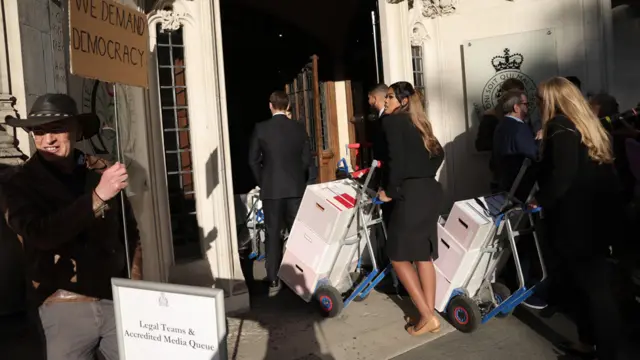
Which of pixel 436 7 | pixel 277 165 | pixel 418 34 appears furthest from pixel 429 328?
pixel 436 7

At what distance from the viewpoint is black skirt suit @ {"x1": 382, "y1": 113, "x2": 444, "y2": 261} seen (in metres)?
4.25

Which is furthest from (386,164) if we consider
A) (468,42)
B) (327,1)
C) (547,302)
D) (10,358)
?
(327,1)

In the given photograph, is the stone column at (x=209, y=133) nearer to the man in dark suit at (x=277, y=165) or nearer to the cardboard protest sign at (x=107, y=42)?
the man in dark suit at (x=277, y=165)

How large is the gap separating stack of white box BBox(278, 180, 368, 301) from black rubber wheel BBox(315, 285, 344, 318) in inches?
2.8

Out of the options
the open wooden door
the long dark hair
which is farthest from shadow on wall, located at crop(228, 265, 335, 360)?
the open wooden door

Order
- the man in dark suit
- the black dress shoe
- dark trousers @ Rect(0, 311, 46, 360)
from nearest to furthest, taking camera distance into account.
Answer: dark trousers @ Rect(0, 311, 46, 360) < the man in dark suit < the black dress shoe

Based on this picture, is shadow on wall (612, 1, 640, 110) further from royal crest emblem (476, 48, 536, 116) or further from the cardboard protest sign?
the cardboard protest sign

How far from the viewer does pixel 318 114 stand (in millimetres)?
6969

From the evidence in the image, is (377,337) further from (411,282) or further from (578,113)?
(578,113)

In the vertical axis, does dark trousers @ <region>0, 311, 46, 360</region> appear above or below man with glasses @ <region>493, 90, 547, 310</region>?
below

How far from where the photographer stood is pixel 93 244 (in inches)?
104

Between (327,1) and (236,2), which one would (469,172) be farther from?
(236,2)

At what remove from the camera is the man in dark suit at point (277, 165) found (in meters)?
5.49

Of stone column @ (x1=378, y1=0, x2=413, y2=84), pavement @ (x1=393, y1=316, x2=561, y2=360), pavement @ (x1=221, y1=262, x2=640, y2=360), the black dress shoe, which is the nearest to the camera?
pavement @ (x1=393, y1=316, x2=561, y2=360)
